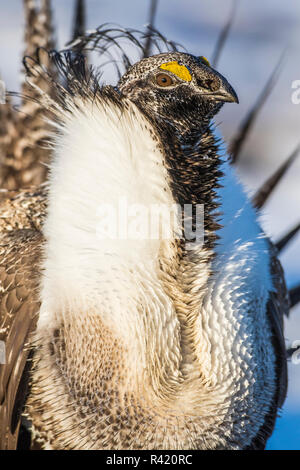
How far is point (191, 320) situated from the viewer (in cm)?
79

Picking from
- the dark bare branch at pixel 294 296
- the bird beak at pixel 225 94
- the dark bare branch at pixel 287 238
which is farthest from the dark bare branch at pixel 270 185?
the bird beak at pixel 225 94

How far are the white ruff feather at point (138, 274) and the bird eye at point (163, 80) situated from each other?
0.18 feet

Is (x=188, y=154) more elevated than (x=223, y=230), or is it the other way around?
(x=188, y=154)

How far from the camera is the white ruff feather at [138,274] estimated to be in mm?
786

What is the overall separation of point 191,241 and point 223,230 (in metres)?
0.07

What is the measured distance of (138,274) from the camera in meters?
0.80

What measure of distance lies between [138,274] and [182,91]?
0.90 ft

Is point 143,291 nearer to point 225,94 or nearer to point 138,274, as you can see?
point 138,274

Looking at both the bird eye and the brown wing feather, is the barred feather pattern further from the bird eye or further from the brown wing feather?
the bird eye

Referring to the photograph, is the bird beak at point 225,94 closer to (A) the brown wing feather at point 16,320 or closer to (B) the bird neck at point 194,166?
(B) the bird neck at point 194,166

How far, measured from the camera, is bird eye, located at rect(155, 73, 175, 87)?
80cm

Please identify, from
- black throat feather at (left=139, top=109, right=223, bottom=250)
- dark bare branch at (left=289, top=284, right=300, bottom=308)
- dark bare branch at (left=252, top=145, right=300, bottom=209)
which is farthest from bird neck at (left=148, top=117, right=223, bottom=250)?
dark bare branch at (left=289, top=284, right=300, bottom=308)
